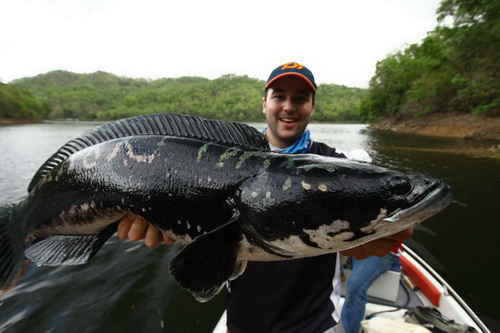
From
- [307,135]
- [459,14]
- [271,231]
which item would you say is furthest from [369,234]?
[459,14]

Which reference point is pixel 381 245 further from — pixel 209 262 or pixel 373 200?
pixel 209 262

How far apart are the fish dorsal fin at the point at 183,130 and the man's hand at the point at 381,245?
105cm

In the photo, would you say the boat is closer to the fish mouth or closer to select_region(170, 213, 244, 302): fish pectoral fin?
select_region(170, 213, 244, 302): fish pectoral fin

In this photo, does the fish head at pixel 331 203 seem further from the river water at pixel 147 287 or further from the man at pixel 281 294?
the river water at pixel 147 287

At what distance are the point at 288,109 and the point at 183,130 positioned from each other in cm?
191

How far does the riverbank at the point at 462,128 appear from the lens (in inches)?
864

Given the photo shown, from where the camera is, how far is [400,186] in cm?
137

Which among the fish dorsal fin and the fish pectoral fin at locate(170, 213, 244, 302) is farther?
the fish dorsal fin

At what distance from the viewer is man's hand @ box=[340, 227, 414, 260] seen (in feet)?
5.66

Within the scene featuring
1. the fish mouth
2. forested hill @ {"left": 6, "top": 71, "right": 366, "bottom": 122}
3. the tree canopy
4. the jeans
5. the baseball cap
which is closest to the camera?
the fish mouth

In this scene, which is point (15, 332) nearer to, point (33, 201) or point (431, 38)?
point (33, 201)

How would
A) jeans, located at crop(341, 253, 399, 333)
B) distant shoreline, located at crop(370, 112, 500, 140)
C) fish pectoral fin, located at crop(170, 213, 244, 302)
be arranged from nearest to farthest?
1. fish pectoral fin, located at crop(170, 213, 244, 302)
2. jeans, located at crop(341, 253, 399, 333)
3. distant shoreline, located at crop(370, 112, 500, 140)

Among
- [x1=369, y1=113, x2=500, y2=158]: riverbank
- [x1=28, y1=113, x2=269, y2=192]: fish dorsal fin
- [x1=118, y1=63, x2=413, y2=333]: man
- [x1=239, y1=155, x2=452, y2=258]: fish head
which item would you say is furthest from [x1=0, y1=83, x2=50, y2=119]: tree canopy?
[x1=369, y1=113, x2=500, y2=158]: riverbank

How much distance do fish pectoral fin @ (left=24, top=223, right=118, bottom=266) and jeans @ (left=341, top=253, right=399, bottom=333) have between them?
3.59m
